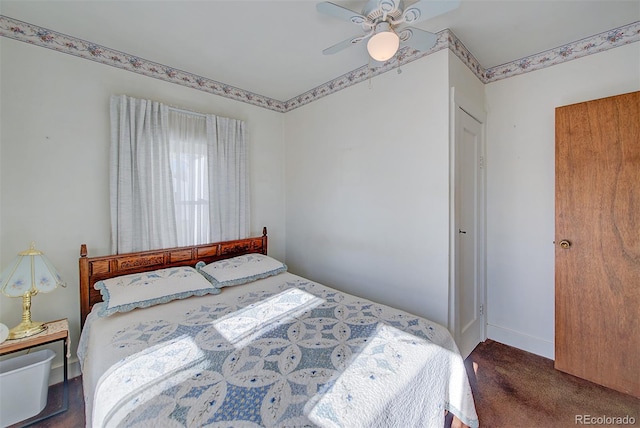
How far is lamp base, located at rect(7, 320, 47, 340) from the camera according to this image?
1582 mm

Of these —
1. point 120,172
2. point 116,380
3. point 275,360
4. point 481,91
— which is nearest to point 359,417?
point 275,360

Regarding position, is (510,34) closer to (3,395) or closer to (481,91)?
(481,91)

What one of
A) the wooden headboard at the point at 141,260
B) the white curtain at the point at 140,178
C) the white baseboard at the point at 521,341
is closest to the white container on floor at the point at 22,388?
the wooden headboard at the point at 141,260

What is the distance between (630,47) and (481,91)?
91cm

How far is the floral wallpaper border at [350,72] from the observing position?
1818 millimetres

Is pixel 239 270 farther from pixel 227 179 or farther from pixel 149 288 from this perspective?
pixel 227 179

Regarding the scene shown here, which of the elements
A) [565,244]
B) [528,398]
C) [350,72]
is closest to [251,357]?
[528,398]

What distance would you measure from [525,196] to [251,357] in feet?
8.43

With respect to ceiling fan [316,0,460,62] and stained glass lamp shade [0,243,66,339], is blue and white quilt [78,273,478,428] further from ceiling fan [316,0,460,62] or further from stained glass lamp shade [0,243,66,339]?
ceiling fan [316,0,460,62]

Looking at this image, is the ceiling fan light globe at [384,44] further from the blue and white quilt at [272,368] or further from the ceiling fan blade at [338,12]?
the blue and white quilt at [272,368]

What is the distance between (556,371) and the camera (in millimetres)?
2033

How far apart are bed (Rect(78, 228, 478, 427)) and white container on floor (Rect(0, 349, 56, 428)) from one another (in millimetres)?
227

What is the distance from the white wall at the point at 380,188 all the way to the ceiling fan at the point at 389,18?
571mm

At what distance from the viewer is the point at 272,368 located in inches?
45.1
